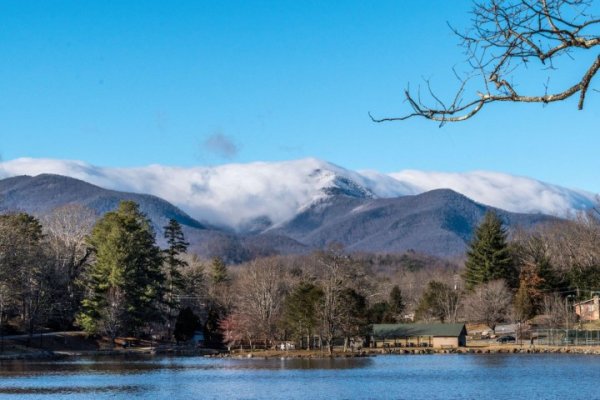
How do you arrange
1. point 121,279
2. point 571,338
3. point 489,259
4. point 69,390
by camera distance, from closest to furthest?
Result: point 69,390, point 121,279, point 571,338, point 489,259

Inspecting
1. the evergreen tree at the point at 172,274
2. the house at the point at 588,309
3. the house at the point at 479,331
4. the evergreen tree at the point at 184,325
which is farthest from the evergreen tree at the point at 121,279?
the house at the point at 588,309

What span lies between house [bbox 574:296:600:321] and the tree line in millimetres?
2159

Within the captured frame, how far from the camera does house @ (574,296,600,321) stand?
347 ft

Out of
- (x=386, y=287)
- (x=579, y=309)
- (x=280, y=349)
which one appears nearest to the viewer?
(x=280, y=349)

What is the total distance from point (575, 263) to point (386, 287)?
4372cm

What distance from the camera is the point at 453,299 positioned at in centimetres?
11288

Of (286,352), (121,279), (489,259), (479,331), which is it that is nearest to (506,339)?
(479,331)

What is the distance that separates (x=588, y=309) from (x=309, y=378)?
58593 mm

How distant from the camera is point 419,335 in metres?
103

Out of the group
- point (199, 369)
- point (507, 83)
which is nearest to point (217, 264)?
point (199, 369)

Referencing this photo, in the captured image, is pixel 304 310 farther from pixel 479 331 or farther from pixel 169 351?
pixel 479 331

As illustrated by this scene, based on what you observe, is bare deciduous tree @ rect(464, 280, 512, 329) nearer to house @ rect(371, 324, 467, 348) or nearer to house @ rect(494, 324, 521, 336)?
house @ rect(494, 324, 521, 336)

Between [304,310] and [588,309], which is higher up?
[588,309]

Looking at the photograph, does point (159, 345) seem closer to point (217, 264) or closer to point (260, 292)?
point (260, 292)
